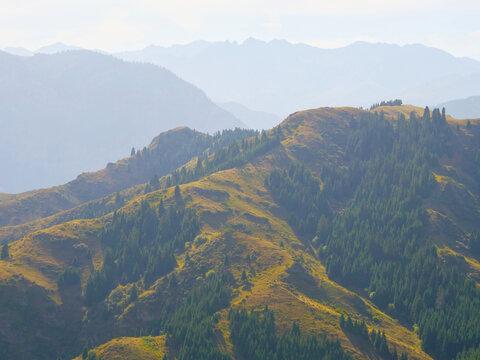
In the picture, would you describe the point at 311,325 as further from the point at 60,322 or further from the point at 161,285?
the point at 60,322

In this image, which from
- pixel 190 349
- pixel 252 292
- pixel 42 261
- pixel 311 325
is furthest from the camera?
pixel 42 261

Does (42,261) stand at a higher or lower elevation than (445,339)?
higher

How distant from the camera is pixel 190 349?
136m

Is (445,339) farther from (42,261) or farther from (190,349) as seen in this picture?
(42,261)

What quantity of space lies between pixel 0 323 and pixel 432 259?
165m

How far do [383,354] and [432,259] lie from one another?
6802cm

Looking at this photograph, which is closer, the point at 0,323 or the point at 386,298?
the point at 0,323

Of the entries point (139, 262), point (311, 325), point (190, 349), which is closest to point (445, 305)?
point (311, 325)

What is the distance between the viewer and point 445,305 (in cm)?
17275

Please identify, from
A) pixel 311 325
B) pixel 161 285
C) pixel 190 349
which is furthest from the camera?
pixel 161 285

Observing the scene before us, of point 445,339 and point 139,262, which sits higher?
point 139,262

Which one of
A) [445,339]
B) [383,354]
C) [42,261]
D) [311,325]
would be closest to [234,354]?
[311,325]

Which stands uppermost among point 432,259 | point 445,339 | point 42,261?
point 42,261

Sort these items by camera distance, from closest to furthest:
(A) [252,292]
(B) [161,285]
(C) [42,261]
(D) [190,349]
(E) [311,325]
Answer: (D) [190,349], (E) [311,325], (A) [252,292], (B) [161,285], (C) [42,261]
